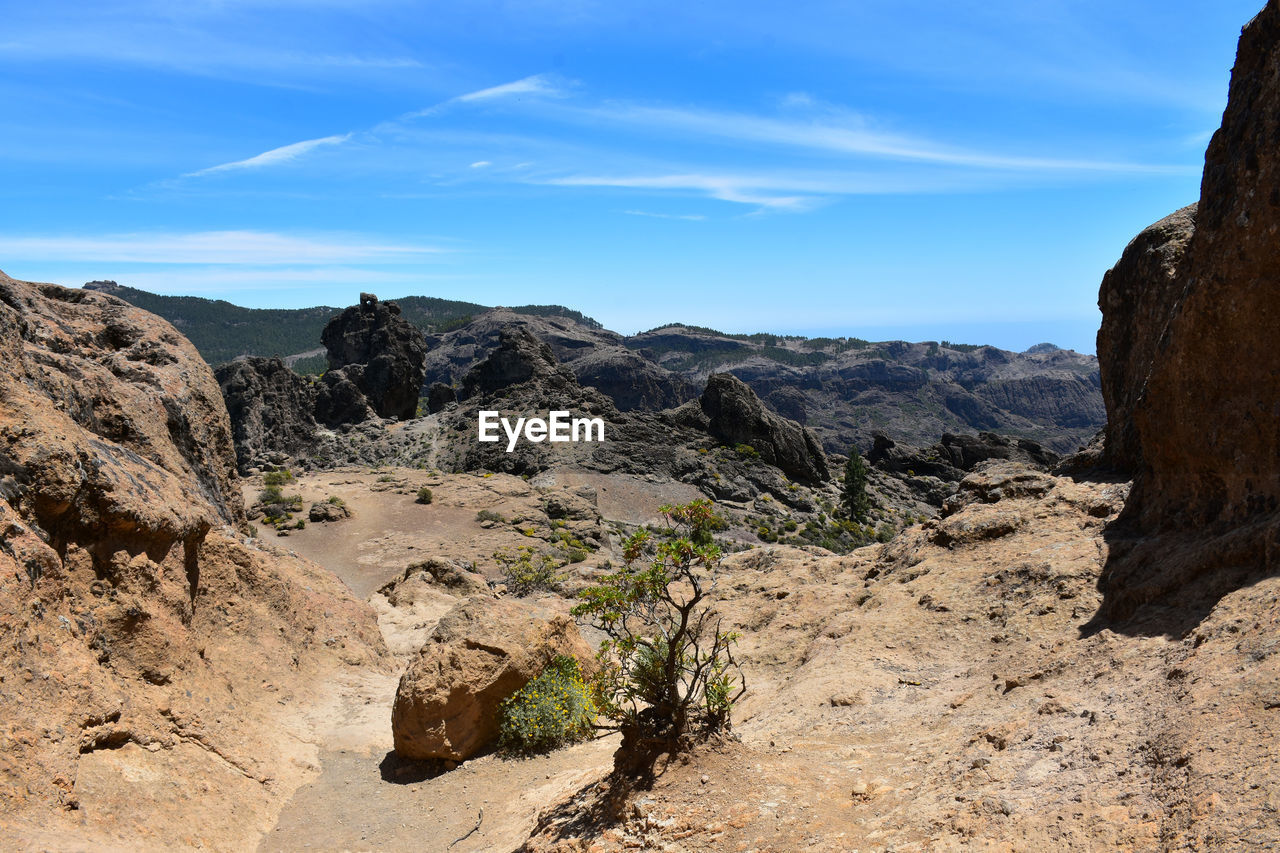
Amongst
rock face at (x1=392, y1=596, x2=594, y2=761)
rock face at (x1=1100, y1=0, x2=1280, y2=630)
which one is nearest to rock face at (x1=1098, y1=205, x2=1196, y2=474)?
rock face at (x1=1100, y1=0, x2=1280, y2=630)

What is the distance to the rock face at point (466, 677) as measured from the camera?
10.3 m

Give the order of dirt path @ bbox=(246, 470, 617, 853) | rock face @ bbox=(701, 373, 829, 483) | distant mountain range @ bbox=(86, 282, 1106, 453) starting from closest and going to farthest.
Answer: dirt path @ bbox=(246, 470, 617, 853)
rock face @ bbox=(701, 373, 829, 483)
distant mountain range @ bbox=(86, 282, 1106, 453)

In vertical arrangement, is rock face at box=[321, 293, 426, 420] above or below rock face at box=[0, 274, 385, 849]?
above

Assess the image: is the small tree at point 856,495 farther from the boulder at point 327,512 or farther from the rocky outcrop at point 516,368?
the boulder at point 327,512

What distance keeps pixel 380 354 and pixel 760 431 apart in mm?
32805

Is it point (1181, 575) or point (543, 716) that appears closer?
point (1181, 575)

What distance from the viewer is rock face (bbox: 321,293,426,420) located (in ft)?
225

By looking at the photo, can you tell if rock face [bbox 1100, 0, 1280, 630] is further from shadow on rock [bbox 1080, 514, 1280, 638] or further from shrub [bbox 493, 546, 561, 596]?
shrub [bbox 493, 546, 561, 596]

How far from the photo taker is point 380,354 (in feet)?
228

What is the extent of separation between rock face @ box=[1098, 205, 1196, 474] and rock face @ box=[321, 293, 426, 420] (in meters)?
61.8

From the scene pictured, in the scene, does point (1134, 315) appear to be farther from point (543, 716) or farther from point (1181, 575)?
point (543, 716)

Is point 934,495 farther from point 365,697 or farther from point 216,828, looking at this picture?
point 216,828

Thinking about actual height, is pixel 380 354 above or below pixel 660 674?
above

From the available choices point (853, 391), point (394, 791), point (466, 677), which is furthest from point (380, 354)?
point (853, 391)
